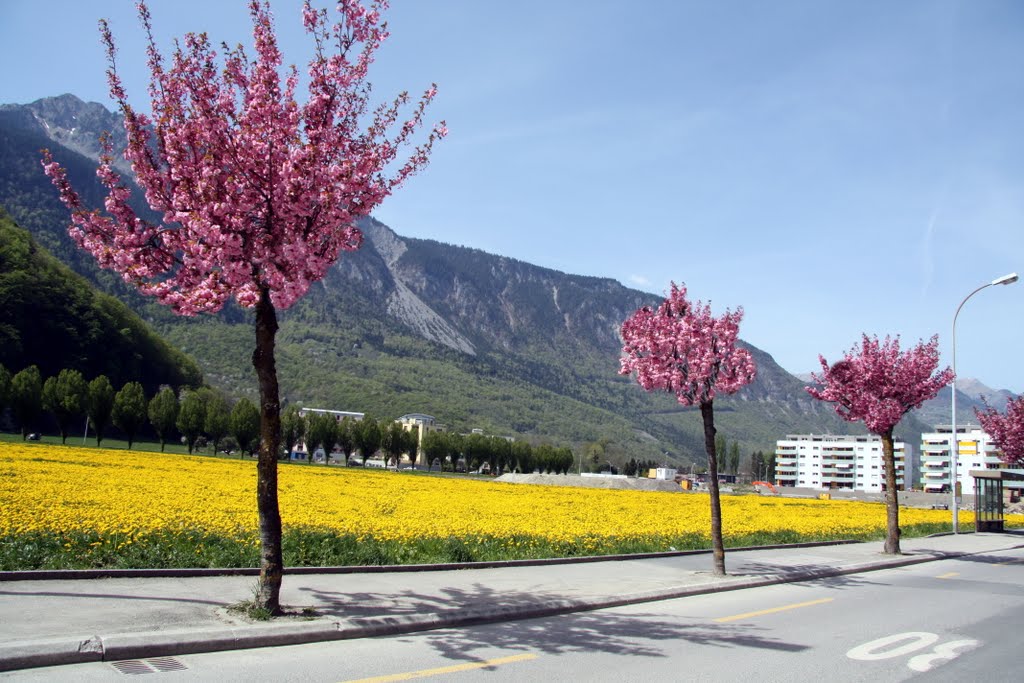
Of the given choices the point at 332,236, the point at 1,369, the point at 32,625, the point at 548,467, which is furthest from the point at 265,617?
the point at 548,467

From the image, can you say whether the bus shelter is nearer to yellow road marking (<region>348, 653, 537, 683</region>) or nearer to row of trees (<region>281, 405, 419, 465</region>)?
yellow road marking (<region>348, 653, 537, 683</region>)

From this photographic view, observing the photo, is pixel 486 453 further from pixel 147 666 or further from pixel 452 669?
pixel 147 666

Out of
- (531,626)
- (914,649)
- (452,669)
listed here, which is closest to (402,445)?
(531,626)

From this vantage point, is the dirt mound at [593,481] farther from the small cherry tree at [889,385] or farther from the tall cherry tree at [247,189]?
the tall cherry tree at [247,189]

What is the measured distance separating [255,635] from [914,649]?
844 centimetres

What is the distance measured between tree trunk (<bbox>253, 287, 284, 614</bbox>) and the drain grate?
1.77 meters

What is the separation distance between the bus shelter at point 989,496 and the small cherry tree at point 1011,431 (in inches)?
58.7

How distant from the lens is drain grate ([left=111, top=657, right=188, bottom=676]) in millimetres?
7254

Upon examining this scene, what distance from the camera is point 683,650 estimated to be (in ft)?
31.0

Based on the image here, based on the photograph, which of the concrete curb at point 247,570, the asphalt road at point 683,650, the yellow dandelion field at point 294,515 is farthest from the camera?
the yellow dandelion field at point 294,515

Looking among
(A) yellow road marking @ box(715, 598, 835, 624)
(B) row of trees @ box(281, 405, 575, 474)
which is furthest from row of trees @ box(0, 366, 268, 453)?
(A) yellow road marking @ box(715, 598, 835, 624)

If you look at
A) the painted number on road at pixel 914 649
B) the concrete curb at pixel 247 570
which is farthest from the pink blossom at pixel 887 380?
the painted number on road at pixel 914 649

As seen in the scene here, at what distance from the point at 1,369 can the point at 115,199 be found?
282 ft

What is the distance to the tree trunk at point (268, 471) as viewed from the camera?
9438 millimetres
